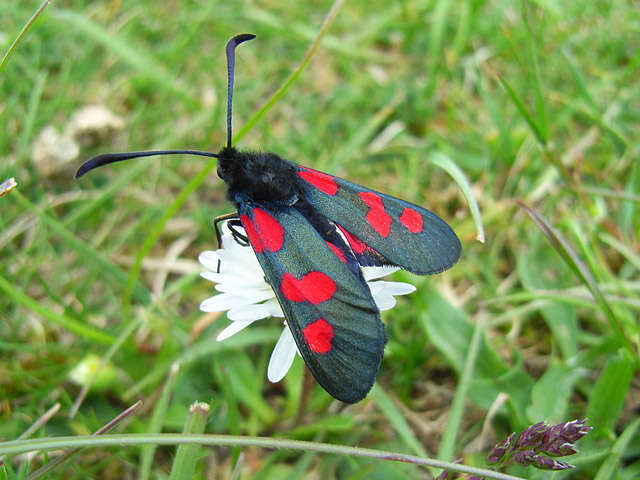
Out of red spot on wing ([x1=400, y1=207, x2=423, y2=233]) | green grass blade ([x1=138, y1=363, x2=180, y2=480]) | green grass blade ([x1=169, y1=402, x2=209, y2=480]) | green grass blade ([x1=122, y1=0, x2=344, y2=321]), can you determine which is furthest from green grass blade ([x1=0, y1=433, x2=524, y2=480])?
green grass blade ([x1=122, y1=0, x2=344, y2=321])

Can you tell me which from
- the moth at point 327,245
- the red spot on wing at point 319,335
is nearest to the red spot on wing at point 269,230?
the moth at point 327,245

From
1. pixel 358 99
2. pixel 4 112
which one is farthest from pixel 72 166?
pixel 358 99

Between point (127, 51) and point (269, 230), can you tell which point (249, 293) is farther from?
point (127, 51)

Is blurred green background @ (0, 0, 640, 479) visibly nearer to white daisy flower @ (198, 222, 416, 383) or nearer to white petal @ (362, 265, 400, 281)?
white daisy flower @ (198, 222, 416, 383)

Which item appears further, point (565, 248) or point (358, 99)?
point (358, 99)

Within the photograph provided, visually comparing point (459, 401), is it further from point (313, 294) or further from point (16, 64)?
point (16, 64)

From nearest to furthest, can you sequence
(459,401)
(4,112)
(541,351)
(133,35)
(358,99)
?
1. (459,401)
2. (541,351)
3. (4,112)
4. (358,99)
5. (133,35)

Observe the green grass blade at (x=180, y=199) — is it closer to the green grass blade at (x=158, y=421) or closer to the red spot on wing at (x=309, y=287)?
the green grass blade at (x=158, y=421)
